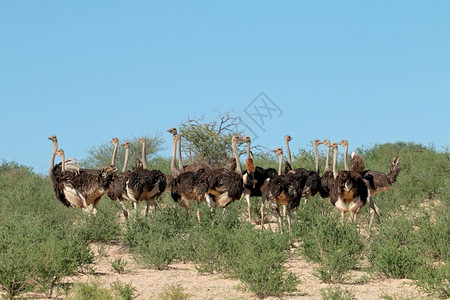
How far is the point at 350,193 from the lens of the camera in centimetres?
1295

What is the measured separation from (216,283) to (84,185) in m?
5.32

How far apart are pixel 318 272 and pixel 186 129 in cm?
1710

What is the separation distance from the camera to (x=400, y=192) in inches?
697

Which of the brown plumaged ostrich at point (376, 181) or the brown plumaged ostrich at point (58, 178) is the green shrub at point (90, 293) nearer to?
the brown plumaged ostrich at point (58, 178)

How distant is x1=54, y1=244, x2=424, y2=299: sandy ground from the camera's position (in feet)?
27.6

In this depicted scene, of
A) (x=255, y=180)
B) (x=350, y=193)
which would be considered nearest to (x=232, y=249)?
(x=350, y=193)

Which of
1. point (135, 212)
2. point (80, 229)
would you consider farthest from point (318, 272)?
point (80, 229)

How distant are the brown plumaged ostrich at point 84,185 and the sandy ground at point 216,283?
307 centimetres

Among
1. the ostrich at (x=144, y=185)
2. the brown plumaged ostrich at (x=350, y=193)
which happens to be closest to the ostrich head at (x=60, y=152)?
the ostrich at (x=144, y=185)

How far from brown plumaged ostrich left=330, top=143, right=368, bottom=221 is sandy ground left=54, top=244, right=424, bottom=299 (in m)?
2.39

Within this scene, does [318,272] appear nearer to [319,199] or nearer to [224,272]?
[224,272]

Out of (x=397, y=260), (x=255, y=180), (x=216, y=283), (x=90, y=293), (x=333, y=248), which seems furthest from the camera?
(x=255, y=180)

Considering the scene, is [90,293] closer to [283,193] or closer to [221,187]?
[283,193]

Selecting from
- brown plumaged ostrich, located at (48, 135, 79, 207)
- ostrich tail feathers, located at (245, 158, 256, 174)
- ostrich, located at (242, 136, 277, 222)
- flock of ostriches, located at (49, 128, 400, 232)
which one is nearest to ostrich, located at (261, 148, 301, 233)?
Result: flock of ostriches, located at (49, 128, 400, 232)
